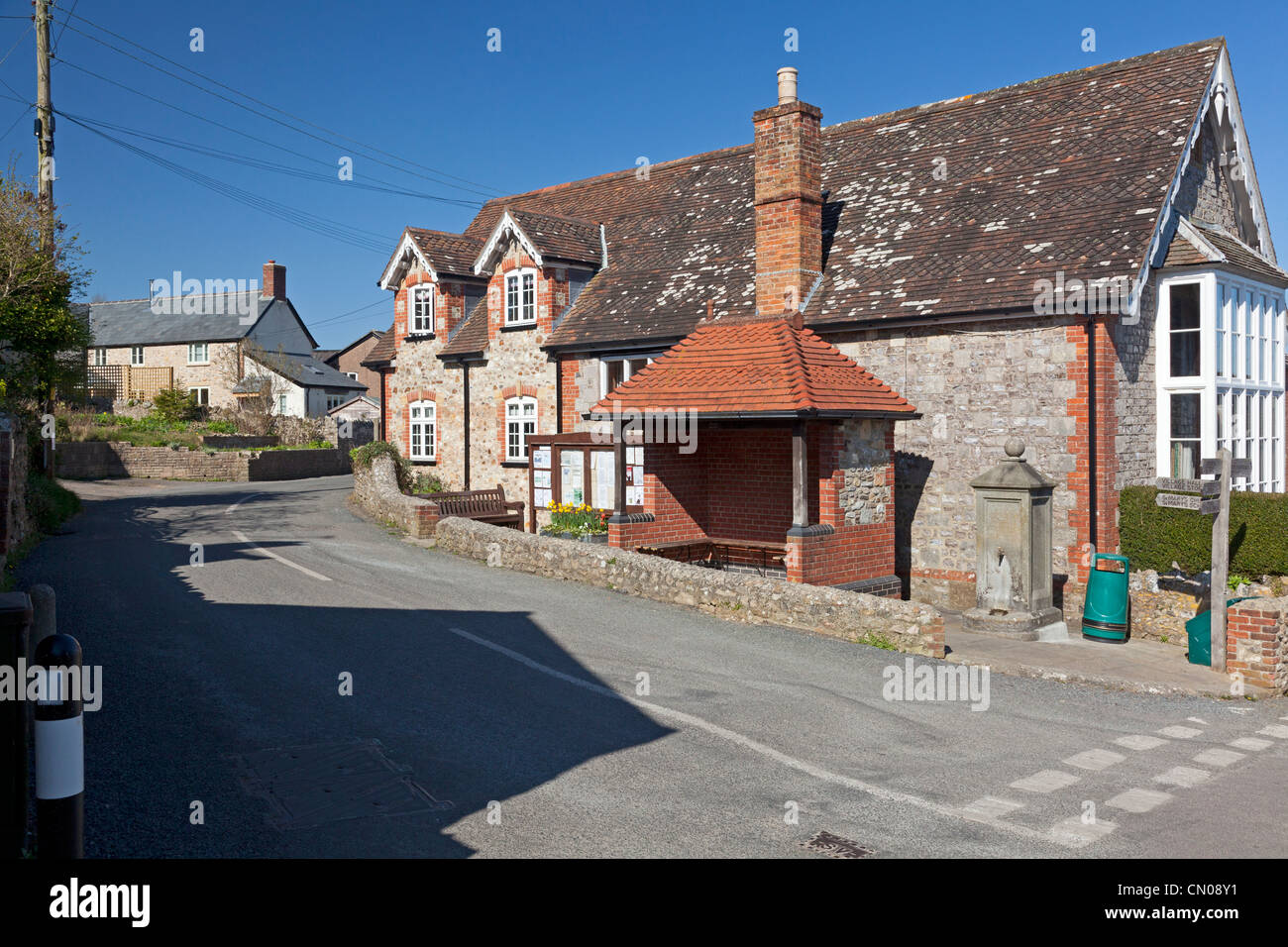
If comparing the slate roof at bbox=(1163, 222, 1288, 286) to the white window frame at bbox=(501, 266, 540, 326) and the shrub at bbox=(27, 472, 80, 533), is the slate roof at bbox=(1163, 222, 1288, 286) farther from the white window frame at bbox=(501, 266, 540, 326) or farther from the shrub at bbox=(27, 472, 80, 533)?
the shrub at bbox=(27, 472, 80, 533)

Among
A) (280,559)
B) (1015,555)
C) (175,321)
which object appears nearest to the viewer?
(1015,555)

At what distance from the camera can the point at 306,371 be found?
177 feet

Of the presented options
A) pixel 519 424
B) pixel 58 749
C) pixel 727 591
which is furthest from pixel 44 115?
pixel 58 749

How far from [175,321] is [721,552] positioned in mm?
48239

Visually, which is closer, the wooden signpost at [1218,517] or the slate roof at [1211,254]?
the wooden signpost at [1218,517]

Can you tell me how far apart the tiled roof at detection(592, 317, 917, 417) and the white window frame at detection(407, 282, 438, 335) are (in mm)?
10663

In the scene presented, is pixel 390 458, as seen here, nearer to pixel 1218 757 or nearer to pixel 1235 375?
pixel 1235 375

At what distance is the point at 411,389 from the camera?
26.6 meters

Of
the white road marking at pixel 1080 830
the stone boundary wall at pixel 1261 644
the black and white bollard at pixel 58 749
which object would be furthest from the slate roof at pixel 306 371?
the white road marking at pixel 1080 830

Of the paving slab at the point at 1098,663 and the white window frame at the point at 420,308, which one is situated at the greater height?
the white window frame at the point at 420,308

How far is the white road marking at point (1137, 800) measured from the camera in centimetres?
659

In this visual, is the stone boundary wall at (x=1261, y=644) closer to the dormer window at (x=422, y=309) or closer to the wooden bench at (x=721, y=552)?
the wooden bench at (x=721, y=552)

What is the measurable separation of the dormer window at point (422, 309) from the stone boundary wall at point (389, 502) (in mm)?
3835

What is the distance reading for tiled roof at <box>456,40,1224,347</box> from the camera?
1575 cm
